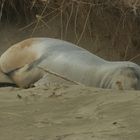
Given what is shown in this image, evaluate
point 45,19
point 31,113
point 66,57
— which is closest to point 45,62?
point 66,57

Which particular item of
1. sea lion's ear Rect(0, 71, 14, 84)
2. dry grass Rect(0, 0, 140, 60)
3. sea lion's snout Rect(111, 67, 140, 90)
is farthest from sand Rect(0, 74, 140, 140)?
dry grass Rect(0, 0, 140, 60)

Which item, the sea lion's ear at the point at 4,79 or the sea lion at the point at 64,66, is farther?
the sea lion's ear at the point at 4,79

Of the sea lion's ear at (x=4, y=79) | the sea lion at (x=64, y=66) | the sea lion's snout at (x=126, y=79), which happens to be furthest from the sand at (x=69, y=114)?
the sea lion's ear at (x=4, y=79)

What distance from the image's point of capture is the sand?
239 centimetres

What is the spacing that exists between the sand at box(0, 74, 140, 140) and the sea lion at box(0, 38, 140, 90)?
2.60ft

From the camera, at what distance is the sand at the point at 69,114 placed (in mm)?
2395

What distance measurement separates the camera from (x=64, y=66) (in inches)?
184

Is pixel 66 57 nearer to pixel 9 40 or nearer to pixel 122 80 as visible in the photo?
pixel 122 80

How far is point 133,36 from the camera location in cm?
674

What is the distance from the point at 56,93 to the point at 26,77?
1603 mm

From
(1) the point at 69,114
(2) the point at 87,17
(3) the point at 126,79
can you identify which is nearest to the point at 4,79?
(3) the point at 126,79

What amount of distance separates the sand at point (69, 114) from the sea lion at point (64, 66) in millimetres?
793

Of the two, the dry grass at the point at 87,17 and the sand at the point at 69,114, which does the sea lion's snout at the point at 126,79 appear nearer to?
the sand at the point at 69,114

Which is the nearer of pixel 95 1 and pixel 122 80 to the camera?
pixel 122 80
